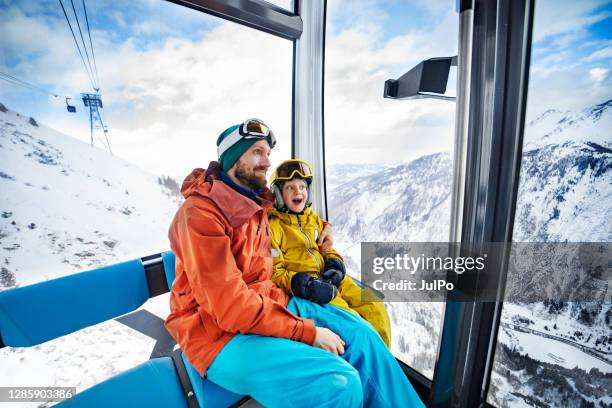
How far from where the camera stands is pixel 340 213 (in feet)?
6.71

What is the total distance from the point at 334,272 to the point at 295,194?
482 millimetres

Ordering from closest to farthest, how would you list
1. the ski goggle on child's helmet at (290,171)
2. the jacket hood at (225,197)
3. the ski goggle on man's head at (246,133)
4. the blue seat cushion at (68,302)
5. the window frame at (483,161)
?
the window frame at (483,161), the blue seat cushion at (68,302), the jacket hood at (225,197), the ski goggle on man's head at (246,133), the ski goggle on child's helmet at (290,171)

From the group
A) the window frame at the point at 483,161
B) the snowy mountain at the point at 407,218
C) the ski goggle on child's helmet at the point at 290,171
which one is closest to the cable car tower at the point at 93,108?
the ski goggle on child's helmet at the point at 290,171

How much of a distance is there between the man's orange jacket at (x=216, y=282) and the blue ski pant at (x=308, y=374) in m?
0.06

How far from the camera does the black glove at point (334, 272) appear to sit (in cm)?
138

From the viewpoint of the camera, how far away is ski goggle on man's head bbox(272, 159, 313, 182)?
148 centimetres

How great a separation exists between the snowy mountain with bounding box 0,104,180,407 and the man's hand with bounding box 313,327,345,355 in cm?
104

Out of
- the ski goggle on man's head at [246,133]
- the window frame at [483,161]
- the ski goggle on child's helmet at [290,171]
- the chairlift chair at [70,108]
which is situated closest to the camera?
the window frame at [483,161]

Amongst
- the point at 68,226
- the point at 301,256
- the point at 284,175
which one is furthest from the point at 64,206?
the point at 301,256

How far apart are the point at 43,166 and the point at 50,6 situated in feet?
2.39

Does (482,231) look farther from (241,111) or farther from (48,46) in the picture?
(48,46)

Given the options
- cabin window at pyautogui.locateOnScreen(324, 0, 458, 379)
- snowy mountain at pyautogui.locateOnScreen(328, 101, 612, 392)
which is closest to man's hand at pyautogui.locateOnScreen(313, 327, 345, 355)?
cabin window at pyautogui.locateOnScreen(324, 0, 458, 379)

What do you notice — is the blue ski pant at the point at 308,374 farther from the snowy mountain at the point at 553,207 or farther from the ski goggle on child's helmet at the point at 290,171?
the ski goggle on child's helmet at the point at 290,171

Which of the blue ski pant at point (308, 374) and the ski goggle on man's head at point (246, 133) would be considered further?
the ski goggle on man's head at point (246, 133)
